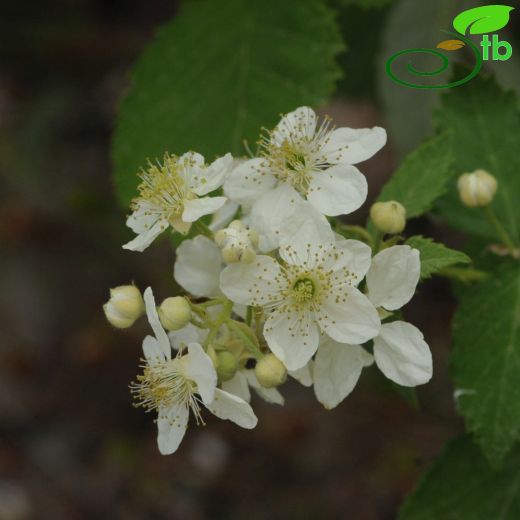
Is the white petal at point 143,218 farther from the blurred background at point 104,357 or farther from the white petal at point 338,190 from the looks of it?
the blurred background at point 104,357

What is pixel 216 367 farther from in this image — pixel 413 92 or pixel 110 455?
pixel 110 455

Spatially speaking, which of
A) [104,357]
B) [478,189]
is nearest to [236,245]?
[478,189]

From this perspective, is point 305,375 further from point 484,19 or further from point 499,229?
point 484,19

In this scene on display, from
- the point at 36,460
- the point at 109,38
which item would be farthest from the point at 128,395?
the point at 109,38

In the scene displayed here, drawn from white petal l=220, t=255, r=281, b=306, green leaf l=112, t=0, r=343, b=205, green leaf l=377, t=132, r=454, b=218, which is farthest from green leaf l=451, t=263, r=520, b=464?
green leaf l=112, t=0, r=343, b=205

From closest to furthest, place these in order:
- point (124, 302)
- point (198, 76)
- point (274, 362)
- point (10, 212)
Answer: point (274, 362) → point (124, 302) → point (198, 76) → point (10, 212)

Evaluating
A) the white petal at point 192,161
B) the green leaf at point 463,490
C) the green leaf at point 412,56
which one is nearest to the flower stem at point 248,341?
the white petal at point 192,161

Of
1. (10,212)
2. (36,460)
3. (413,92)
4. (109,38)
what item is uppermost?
(413,92)

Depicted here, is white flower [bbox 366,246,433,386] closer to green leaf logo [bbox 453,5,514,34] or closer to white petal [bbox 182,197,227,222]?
white petal [bbox 182,197,227,222]

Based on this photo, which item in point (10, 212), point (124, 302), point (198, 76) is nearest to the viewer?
point (124, 302)
